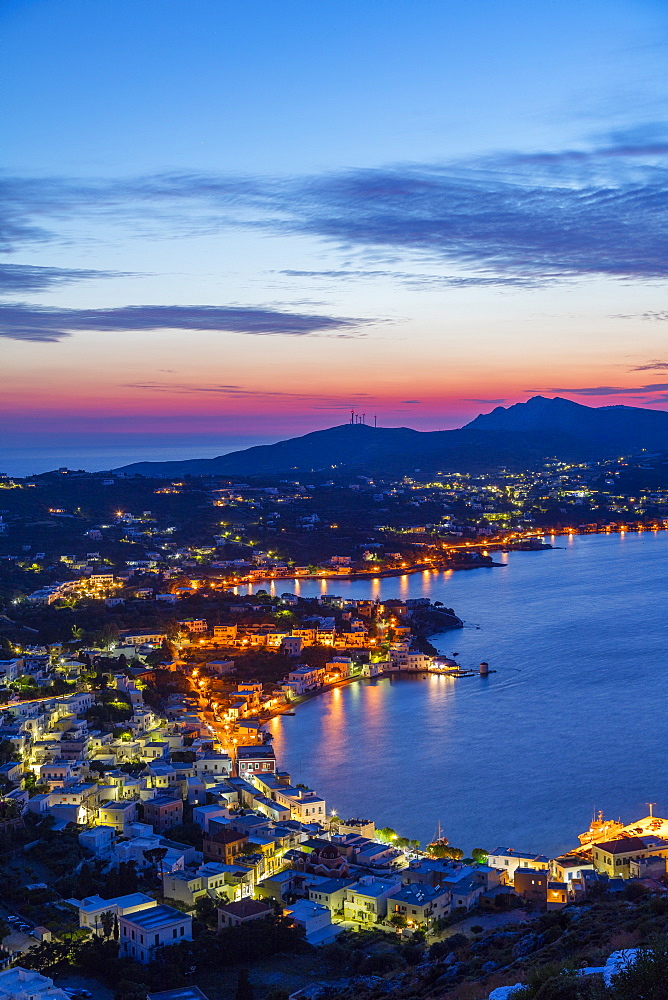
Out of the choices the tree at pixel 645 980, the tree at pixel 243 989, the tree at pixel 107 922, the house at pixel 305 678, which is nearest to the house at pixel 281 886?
the tree at pixel 107 922

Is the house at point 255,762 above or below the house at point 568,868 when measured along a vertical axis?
below

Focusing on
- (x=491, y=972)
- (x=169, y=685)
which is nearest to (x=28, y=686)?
(x=169, y=685)

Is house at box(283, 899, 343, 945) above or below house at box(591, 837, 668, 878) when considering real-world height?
below

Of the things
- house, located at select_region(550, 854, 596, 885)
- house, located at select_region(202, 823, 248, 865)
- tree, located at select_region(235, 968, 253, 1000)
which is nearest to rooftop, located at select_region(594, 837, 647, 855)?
house, located at select_region(550, 854, 596, 885)

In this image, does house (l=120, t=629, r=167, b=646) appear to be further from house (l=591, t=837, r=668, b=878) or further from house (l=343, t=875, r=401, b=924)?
house (l=591, t=837, r=668, b=878)

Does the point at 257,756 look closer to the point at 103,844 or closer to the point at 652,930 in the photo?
the point at 103,844

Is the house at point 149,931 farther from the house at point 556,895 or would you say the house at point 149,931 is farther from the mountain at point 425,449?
the mountain at point 425,449

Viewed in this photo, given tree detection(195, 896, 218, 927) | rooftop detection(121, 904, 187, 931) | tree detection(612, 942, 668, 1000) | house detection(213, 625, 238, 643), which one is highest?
tree detection(612, 942, 668, 1000)

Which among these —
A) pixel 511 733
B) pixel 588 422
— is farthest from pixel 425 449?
pixel 511 733
